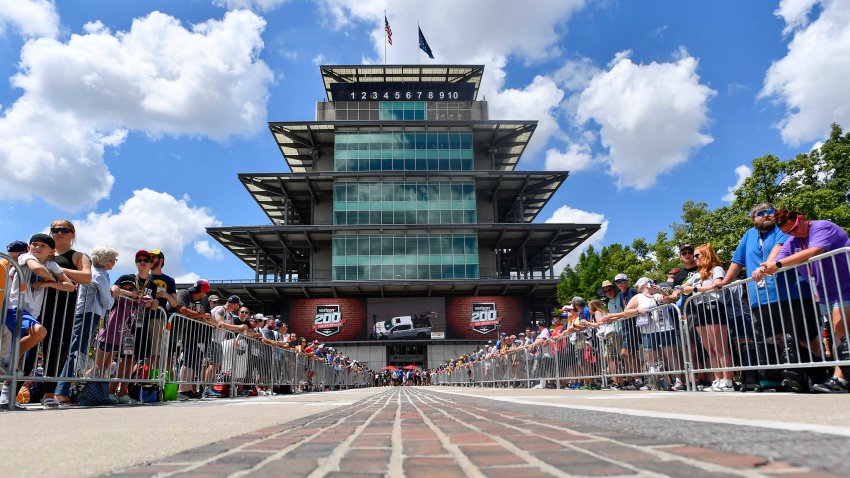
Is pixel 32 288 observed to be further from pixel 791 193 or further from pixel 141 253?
pixel 791 193

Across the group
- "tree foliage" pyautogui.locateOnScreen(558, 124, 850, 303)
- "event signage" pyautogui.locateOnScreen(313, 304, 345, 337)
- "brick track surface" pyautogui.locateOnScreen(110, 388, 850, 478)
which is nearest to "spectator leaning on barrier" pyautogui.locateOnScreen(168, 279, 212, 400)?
"brick track surface" pyautogui.locateOnScreen(110, 388, 850, 478)

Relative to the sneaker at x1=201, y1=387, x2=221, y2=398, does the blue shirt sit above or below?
above

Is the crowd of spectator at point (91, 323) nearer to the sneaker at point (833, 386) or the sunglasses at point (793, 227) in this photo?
the sneaker at point (833, 386)

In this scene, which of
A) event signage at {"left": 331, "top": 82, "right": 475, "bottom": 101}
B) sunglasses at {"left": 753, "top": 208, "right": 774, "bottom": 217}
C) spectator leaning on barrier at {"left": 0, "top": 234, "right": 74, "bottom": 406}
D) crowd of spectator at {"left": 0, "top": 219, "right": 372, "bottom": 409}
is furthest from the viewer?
event signage at {"left": 331, "top": 82, "right": 475, "bottom": 101}

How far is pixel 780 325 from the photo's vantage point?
5336 mm

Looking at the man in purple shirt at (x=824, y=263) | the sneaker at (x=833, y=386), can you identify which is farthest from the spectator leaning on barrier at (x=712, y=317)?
the sneaker at (x=833, y=386)

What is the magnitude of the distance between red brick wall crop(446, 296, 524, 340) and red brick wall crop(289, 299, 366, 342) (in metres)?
7.92

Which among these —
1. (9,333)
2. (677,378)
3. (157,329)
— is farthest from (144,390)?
(677,378)

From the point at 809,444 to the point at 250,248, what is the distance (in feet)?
185

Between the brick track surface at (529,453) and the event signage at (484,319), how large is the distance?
46.5 metres

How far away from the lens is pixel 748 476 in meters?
1.14

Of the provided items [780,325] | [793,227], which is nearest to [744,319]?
[780,325]

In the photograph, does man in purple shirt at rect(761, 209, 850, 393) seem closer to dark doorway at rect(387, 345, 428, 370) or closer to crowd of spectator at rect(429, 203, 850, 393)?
crowd of spectator at rect(429, 203, 850, 393)

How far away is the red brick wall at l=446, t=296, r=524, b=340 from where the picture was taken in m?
48.1
